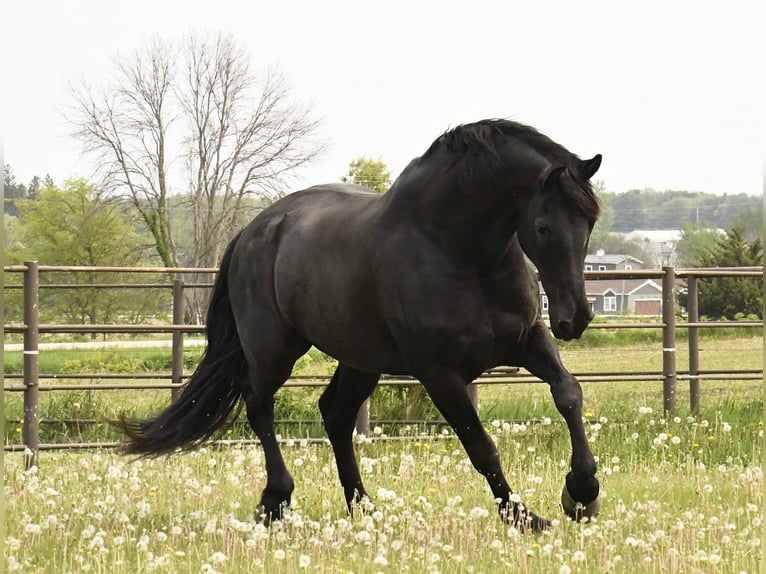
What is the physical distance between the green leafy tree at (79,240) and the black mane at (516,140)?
2783cm

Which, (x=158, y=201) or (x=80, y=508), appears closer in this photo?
(x=80, y=508)

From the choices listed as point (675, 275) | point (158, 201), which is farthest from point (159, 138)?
point (675, 275)

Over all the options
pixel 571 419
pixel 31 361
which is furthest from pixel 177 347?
pixel 571 419

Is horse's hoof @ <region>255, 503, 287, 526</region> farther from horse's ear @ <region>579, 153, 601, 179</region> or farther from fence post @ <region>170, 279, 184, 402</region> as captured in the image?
fence post @ <region>170, 279, 184, 402</region>

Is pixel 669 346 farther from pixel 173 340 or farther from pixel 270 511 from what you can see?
pixel 270 511

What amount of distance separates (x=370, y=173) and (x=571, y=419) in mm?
35885

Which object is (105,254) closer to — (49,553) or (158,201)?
(158,201)

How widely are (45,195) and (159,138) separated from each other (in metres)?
5.90

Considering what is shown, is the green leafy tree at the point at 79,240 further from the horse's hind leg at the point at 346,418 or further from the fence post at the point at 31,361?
the horse's hind leg at the point at 346,418

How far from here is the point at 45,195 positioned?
39625 millimetres

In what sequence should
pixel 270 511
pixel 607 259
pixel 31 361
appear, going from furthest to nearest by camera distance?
1. pixel 607 259
2. pixel 31 361
3. pixel 270 511

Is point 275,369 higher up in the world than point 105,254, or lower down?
lower down

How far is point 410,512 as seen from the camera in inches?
207

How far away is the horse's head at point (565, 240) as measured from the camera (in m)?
4.38
